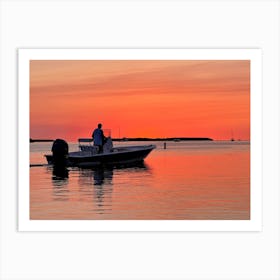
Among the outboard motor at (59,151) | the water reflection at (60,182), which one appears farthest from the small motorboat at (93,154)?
the water reflection at (60,182)

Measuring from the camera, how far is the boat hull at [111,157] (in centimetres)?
1059

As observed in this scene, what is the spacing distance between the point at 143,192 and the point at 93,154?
1828 mm

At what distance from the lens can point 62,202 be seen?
8312mm

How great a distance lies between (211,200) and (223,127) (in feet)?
2.46

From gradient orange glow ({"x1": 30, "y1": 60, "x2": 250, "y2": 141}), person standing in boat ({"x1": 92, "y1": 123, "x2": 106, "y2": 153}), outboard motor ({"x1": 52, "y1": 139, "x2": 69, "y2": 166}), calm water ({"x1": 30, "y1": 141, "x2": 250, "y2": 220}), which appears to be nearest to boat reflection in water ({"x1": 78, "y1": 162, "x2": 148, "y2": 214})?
calm water ({"x1": 30, "y1": 141, "x2": 250, "y2": 220})

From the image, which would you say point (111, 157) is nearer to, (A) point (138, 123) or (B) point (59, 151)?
(B) point (59, 151)

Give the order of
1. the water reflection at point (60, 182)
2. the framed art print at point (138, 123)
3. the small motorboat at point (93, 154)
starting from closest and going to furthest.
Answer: the framed art print at point (138, 123)
the water reflection at point (60, 182)
the small motorboat at point (93, 154)

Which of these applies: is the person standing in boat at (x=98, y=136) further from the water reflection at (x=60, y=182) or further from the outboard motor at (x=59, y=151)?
the water reflection at (x=60, y=182)

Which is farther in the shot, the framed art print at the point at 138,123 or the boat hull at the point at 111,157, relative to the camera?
the boat hull at the point at 111,157

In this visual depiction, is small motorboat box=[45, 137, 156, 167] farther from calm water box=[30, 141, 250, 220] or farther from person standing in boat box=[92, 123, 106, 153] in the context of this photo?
calm water box=[30, 141, 250, 220]

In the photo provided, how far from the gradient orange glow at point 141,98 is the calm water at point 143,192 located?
0.29 m

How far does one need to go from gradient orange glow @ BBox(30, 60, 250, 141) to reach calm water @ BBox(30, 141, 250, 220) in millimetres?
290

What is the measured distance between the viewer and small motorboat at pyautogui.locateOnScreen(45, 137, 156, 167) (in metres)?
9.31
